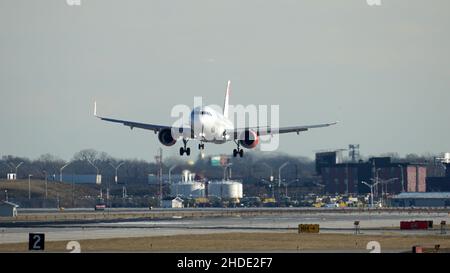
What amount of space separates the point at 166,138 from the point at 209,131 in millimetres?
10821

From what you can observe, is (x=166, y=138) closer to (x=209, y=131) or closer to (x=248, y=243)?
(x=209, y=131)

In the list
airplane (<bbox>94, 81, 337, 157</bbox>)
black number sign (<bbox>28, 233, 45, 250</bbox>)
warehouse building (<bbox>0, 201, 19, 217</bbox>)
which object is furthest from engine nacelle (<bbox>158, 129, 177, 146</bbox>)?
black number sign (<bbox>28, 233, 45, 250</bbox>)

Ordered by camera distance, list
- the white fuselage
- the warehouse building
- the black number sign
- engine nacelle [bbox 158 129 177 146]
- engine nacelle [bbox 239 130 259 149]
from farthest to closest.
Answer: the warehouse building → engine nacelle [bbox 239 130 259 149] → engine nacelle [bbox 158 129 177 146] → the white fuselage → the black number sign

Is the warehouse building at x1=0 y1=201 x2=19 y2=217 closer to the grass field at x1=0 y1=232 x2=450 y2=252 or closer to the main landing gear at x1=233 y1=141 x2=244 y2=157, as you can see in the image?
the main landing gear at x1=233 y1=141 x2=244 y2=157

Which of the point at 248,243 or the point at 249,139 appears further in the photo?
the point at 249,139

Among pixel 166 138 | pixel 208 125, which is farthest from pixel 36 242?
pixel 166 138

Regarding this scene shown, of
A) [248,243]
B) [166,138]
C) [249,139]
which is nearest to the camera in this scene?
[248,243]

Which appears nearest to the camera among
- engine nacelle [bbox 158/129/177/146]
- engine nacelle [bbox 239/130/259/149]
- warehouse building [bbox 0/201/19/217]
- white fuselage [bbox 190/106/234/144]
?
white fuselage [bbox 190/106/234/144]

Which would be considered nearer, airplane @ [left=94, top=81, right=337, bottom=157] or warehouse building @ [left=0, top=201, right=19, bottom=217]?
airplane @ [left=94, top=81, right=337, bottom=157]

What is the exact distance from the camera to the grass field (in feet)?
277

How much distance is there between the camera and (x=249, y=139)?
139250 mm

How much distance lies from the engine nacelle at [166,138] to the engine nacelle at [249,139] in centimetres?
1055

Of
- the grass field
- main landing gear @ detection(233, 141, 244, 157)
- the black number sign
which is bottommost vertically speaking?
the grass field
